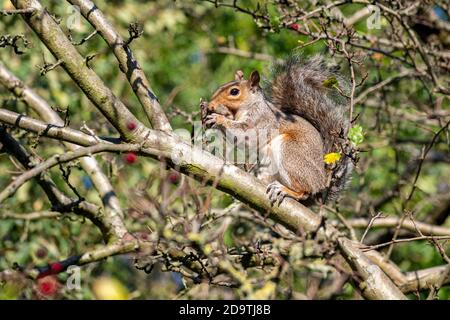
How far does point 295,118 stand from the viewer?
140 inches

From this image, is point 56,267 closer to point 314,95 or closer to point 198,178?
point 198,178

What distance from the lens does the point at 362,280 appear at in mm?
2029

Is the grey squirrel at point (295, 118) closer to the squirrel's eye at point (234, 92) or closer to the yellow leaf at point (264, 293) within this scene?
the squirrel's eye at point (234, 92)

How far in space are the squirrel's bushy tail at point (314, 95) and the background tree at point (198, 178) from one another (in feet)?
0.35

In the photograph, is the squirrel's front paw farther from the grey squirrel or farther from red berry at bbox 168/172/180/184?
red berry at bbox 168/172/180/184

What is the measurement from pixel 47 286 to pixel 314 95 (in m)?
1.61

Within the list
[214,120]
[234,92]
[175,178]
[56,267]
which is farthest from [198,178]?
[234,92]

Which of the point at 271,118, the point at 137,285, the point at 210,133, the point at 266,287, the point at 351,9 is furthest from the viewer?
the point at 351,9

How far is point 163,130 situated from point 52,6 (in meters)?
2.97

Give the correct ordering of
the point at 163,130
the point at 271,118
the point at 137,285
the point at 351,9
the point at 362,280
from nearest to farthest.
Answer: the point at 362,280
the point at 163,130
the point at 271,118
the point at 137,285
the point at 351,9

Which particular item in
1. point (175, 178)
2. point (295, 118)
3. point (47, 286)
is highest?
point (295, 118)

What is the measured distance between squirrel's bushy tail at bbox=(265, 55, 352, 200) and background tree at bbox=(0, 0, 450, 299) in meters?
0.11

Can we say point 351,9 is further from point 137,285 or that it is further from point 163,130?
point 163,130
